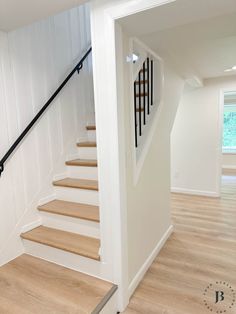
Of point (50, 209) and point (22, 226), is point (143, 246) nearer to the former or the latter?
point (50, 209)

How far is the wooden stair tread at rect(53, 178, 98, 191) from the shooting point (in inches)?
82.6

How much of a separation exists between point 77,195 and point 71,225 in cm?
A: 31

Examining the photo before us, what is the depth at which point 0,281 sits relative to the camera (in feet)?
5.57

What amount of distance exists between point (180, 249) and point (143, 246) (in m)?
0.66

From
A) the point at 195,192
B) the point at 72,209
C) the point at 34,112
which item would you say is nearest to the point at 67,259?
the point at 72,209

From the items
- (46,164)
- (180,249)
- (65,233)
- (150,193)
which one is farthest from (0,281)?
(180,249)

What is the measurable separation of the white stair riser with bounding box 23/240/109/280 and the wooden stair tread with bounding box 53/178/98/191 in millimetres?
577

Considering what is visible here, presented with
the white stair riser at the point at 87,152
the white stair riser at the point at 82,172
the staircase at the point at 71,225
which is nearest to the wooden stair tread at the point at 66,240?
the staircase at the point at 71,225

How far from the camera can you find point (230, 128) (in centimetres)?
761

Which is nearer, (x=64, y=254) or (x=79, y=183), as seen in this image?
(x=64, y=254)

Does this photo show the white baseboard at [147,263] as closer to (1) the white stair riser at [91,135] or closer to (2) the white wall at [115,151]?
(2) the white wall at [115,151]

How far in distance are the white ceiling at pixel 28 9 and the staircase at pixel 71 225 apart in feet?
4.40

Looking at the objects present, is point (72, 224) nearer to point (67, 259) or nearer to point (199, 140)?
point (67, 259)

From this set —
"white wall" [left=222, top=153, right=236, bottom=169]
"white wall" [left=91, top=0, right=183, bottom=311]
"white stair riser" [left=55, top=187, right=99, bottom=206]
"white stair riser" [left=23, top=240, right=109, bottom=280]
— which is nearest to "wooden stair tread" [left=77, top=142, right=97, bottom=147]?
"white stair riser" [left=55, top=187, right=99, bottom=206]
